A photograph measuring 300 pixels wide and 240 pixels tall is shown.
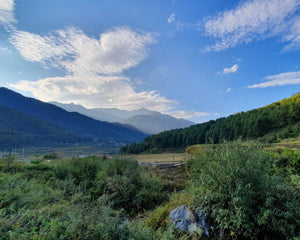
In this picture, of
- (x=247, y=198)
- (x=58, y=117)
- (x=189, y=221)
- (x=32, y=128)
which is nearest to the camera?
(x=247, y=198)

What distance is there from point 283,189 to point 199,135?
152 ft

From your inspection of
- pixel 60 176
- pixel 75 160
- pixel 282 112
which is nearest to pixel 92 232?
pixel 60 176

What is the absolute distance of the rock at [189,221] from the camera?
3.54m

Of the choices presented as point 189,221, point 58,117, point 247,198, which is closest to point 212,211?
point 189,221

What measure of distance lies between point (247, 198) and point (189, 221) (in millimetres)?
1387

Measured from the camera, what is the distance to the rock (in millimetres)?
3545

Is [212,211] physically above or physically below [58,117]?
below

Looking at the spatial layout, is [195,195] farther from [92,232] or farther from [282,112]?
[282,112]

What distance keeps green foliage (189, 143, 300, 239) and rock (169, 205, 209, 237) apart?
25cm

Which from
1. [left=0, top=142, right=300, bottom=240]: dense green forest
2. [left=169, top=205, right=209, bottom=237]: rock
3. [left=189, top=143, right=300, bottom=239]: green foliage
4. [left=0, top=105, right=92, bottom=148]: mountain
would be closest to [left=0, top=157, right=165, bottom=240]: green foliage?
[left=0, top=142, right=300, bottom=240]: dense green forest

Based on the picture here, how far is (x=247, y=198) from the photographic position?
3.44 metres

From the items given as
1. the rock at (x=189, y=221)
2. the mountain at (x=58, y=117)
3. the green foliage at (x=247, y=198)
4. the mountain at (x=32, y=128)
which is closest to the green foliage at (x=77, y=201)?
the rock at (x=189, y=221)

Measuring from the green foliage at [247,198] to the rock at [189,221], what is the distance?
25 centimetres

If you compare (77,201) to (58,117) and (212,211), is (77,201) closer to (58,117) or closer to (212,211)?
(212,211)
